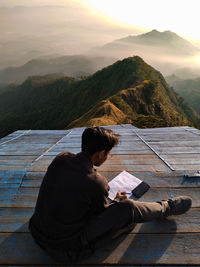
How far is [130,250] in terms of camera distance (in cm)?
184

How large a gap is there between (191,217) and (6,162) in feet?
10.00

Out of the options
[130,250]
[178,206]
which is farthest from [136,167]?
[130,250]

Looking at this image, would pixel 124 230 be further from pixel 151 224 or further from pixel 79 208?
pixel 79 208

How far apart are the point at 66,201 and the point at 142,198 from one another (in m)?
1.28

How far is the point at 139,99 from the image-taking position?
33.0m

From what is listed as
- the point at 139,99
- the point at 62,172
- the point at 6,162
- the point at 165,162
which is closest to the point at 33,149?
the point at 6,162

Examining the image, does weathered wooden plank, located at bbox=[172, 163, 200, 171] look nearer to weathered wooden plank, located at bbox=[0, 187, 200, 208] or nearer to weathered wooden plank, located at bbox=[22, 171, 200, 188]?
weathered wooden plank, located at bbox=[22, 171, 200, 188]

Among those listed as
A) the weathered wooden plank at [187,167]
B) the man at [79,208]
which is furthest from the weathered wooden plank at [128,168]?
the man at [79,208]

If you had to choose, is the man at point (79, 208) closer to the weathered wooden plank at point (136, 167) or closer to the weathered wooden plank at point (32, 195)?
the weathered wooden plank at point (32, 195)

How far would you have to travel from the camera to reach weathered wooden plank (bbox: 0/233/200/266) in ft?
5.72

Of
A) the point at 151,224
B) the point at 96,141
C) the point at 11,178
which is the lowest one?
the point at 11,178

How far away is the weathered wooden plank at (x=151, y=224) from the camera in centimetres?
205

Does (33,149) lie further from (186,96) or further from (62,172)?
(186,96)

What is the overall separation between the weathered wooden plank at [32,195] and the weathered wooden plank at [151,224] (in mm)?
142
